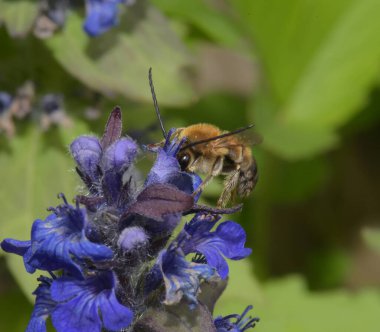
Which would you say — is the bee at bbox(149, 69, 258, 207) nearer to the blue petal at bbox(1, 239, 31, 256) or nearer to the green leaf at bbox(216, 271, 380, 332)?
the blue petal at bbox(1, 239, 31, 256)

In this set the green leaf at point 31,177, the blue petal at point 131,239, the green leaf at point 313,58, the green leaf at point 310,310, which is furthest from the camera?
the green leaf at point 313,58

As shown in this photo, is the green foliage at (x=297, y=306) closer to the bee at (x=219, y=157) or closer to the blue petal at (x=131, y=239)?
the bee at (x=219, y=157)

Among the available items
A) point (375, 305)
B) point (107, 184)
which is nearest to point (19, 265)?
point (107, 184)

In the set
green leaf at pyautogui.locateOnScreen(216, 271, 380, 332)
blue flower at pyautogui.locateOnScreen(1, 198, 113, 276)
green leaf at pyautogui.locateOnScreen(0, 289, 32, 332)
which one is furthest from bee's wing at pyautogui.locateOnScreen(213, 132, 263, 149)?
green leaf at pyautogui.locateOnScreen(0, 289, 32, 332)

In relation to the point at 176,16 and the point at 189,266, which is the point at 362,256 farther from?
the point at 189,266

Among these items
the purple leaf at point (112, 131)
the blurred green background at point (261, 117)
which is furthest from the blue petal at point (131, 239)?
the blurred green background at point (261, 117)

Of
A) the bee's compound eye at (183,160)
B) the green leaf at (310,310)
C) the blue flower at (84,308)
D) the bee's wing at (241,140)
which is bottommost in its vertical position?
the blue flower at (84,308)
